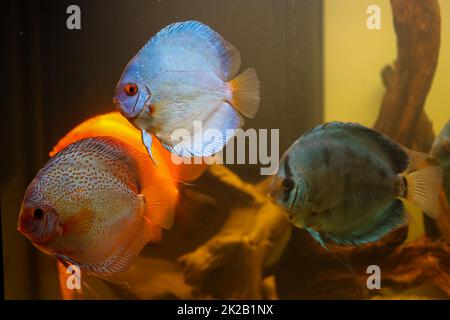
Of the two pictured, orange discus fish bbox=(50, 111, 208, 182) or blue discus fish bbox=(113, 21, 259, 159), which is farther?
orange discus fish bbox=(50, 111, 208, 182)

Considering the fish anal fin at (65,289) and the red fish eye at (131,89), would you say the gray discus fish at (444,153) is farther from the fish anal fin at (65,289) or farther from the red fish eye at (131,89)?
the fish anal fin at (65,289)

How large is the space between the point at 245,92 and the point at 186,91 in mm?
241

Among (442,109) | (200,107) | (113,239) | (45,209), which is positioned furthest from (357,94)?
(45,209)

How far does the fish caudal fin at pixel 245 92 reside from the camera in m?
1.61

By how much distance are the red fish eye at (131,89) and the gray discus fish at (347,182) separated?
0.51 metres

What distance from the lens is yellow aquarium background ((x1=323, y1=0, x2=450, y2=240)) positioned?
2.04 meters

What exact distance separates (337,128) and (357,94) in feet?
2.44

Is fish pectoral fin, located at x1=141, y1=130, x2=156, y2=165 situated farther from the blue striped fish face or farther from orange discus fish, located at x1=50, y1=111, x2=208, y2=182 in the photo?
the blue striped fish face

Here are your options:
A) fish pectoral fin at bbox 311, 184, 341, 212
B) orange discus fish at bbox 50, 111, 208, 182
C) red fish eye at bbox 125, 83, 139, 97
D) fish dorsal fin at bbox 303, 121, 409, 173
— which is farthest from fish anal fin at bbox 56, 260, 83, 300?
fish dorsal fin at bbox 303, 121, 409, 173

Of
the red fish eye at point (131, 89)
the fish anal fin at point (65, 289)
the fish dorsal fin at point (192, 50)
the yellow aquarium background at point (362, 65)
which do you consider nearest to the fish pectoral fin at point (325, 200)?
the fish dorsal fin at point (192, 50)

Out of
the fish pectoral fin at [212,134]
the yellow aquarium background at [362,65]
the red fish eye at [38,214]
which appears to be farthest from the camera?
the yellow aquarium background at [362,65]

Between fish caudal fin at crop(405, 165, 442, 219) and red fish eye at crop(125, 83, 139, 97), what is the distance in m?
0.89

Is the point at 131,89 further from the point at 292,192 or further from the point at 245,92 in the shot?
the point at 292,192

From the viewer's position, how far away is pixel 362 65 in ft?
6.82
